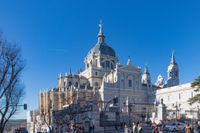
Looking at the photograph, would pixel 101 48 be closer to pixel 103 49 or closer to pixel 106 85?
pixel 103 49

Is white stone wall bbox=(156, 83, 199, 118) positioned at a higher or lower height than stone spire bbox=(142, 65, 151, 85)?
lower

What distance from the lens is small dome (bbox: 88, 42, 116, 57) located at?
320ft

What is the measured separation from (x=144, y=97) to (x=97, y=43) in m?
23.4

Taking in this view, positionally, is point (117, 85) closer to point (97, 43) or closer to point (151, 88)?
point (151, 88)

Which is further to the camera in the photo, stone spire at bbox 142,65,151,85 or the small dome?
stone spire at bbox 142,65,151,85

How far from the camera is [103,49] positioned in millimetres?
98562

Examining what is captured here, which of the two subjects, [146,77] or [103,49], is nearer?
[103,49]

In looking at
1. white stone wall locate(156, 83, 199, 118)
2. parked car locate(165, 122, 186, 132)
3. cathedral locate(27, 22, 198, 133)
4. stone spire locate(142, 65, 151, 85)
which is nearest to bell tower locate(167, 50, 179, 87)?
cathedral locate(27, 22, 198, 133)

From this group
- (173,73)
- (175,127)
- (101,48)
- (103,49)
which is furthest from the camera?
(173,73)

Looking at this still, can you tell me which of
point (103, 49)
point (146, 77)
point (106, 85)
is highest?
point (103, 49)

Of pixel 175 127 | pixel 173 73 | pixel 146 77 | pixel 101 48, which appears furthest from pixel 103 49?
pixel 175 127

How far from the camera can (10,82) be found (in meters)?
25.7

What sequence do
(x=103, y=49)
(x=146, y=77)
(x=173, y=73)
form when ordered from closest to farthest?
(x=103, y=49) < (x=173, y=73) < (x=146, y=77)

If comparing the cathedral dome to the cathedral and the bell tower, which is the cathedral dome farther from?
the bell tower
